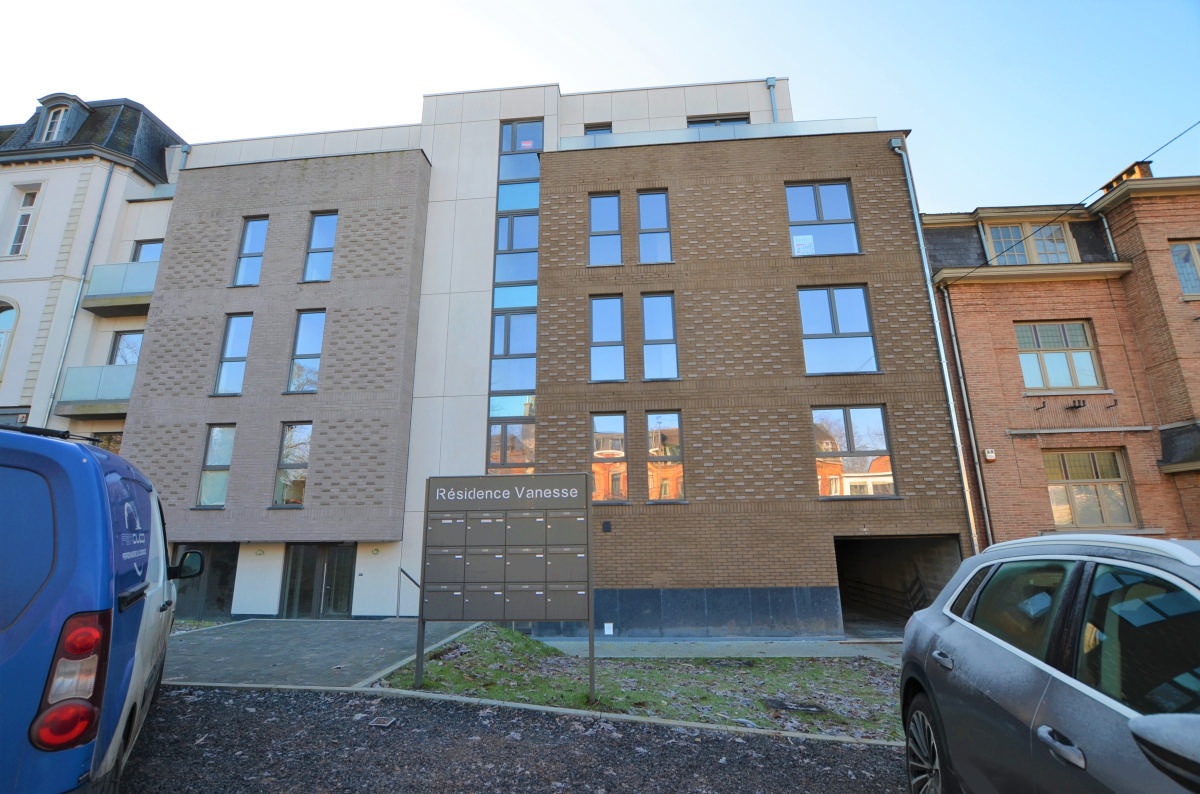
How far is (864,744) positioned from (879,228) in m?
12.0

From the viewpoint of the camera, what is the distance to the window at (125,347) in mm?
15164

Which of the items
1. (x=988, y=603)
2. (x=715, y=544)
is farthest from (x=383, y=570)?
(x=988, y=603)

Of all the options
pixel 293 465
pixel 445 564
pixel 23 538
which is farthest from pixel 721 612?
pixel 23 538

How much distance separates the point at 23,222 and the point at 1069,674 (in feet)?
78.4

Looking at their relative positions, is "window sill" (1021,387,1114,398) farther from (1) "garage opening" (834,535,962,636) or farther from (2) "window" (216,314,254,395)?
(2) "window" (216,314,254,395)

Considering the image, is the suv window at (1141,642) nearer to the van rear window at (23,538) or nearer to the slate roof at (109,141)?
the van rear window at (23,538)

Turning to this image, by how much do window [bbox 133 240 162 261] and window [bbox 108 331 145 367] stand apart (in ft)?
7.50

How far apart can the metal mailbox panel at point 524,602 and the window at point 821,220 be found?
10575 millimetres

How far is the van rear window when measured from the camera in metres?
2.05

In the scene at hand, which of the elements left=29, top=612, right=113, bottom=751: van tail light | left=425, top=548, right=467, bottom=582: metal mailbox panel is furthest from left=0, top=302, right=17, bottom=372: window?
left=29, top=612, right=113, bottom=751: van tail light

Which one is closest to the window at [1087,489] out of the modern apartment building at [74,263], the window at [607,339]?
the window at [607,339]

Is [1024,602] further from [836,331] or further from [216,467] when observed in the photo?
[216,467]

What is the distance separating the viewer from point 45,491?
2250mm

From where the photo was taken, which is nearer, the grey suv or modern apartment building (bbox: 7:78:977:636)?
the grey suv
